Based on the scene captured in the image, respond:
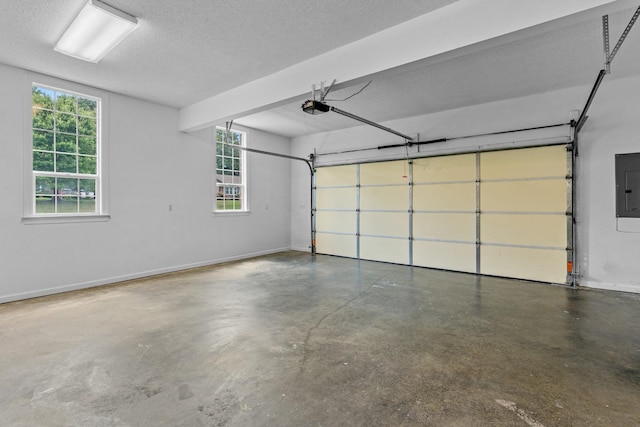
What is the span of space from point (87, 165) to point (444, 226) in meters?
6.11

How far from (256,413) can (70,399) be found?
1231 mm

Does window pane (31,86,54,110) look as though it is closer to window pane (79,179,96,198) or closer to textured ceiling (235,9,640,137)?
window pane (79,179,96,198)

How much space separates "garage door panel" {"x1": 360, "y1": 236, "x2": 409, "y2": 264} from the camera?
20.6 feet

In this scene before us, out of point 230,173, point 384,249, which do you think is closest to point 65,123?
point 230,173

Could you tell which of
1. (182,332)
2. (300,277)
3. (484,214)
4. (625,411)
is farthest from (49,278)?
(484,214)

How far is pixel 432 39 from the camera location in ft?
9.09

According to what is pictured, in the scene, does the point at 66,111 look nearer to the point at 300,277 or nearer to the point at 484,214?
the point at 300,277

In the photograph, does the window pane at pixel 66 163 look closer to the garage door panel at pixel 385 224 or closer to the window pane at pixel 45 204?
the window pane at pixel 45 204

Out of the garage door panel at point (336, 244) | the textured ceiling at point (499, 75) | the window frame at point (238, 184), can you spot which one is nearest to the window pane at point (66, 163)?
the window frame at point (238, 184)

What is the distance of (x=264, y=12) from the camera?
277 centimetres

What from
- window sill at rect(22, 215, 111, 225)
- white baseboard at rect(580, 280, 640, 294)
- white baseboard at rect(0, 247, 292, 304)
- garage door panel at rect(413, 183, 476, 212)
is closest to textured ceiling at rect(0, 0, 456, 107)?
window sill at rect(22, 215, 111, 225)

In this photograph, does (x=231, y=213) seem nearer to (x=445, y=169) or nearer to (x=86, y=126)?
(x=86, y=126)

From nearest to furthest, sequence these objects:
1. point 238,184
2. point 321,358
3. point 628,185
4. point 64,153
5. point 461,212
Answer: point 321,358 → point 628,185 → point 64,153 → point 461,212 → point 238,184

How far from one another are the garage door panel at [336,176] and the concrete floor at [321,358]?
3336 mm
